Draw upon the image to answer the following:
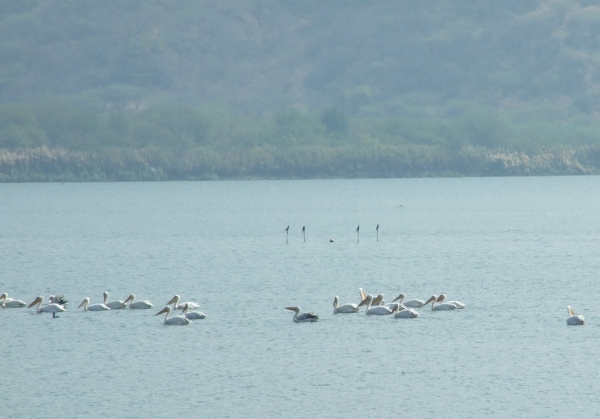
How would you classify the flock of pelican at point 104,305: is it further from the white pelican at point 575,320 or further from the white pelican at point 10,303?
the white pelican at point 575,320

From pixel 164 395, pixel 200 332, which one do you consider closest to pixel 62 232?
pixel 200 332

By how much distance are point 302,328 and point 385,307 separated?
3293 mm

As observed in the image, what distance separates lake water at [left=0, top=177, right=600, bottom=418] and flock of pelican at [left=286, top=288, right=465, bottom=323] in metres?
0.43

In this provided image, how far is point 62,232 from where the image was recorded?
7731 cm

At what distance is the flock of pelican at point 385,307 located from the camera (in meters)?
35.6

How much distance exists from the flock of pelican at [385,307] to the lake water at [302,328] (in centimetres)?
43

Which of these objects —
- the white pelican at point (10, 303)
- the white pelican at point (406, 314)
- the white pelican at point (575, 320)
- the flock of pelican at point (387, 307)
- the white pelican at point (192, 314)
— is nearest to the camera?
the white pelican at point (575, 320)

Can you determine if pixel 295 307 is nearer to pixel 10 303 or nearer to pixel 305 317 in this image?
pixel 305 317

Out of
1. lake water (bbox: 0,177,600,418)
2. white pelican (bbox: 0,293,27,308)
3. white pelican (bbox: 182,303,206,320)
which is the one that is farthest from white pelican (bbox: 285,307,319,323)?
white pelican (bbox: 0,293,27,308)

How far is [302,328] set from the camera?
3447 centimetres

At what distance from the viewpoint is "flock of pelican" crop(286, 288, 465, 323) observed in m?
35.6

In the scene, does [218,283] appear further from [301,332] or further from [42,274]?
[301,332]

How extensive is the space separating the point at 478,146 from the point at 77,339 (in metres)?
166

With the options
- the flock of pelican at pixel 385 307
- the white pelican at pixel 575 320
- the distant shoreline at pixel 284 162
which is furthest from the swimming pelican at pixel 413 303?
the distant shoreline at pixel 284 162
